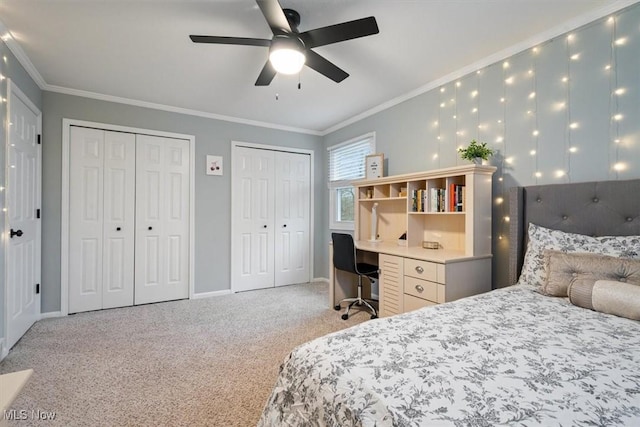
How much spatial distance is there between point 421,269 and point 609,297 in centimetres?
111

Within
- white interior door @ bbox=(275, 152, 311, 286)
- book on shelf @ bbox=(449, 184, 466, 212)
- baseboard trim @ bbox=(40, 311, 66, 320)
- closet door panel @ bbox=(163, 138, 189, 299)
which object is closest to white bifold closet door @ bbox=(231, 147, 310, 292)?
white interior door @ bbox=(275, 152, 311, 286)

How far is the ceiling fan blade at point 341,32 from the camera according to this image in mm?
1665

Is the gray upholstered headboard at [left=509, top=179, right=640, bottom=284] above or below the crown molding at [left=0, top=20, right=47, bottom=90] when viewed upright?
below

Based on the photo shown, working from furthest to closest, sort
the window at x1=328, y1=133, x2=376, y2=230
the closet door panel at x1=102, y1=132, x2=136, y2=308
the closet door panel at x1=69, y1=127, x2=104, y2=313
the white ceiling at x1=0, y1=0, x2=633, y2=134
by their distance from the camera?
the window at x1=328, y1=133, x2=376, y2=230
the closet door panel at x1=102, y1=132, x2=136, y2=308
the closet door panel at x1=69, y1=127, x2=104, y2=313
the white ceiling at x1=0, y1=0, x2=633, y2=134

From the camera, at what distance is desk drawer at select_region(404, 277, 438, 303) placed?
7.53 ft

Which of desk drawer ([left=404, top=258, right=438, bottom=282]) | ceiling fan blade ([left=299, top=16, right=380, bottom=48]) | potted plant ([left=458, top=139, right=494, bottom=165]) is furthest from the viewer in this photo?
potted plant ([left=458, top=139, right=494, bottom=165])

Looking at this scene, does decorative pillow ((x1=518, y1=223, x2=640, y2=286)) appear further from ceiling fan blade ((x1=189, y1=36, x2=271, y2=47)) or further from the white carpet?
ceiling fan blade ((x1=189, y1=36, x2=271, y2=47))

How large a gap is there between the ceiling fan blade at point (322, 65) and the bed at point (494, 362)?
1743 mm

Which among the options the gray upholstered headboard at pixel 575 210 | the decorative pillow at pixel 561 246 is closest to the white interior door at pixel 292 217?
the gray upholstered headboard at pixel 575 210

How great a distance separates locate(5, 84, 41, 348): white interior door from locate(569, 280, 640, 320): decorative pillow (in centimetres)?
395

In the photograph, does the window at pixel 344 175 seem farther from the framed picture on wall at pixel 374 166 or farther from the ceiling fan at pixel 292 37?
the ceiling fan at pixel 292 37

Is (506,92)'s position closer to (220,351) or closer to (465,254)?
(465,254)

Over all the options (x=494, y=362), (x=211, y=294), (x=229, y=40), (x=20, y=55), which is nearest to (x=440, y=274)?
(x=494, y=362)

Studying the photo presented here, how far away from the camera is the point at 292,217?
4656 mm
